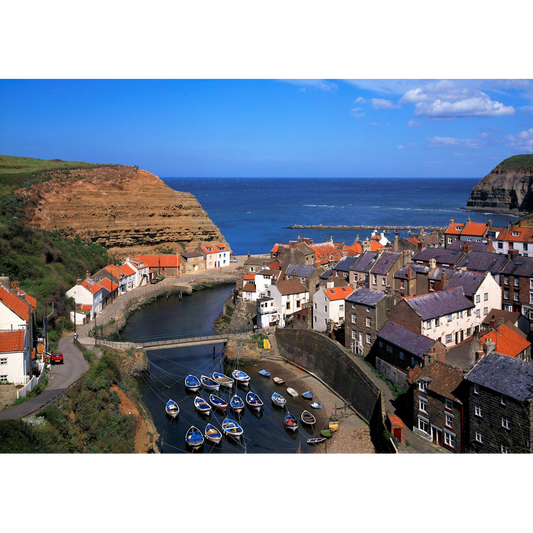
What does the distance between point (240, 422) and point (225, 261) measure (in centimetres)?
2982

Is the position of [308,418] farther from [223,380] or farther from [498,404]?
[498,404]

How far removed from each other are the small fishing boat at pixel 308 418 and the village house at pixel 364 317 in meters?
3.57

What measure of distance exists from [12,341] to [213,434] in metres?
6.83

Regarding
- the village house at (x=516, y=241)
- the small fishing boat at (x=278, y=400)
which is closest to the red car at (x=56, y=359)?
the small fishing boat at (x=278, y=400)

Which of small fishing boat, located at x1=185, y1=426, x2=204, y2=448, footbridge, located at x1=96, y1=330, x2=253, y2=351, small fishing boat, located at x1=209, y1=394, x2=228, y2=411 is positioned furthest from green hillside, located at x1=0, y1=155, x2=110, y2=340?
small fishing boat, located at x1=185, y1=426, x2=204, y2=448

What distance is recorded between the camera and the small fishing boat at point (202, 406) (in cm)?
1969

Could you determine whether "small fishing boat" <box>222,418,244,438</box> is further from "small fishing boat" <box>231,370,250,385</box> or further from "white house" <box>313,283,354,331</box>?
"white house" <box>313,283,354,331</box>

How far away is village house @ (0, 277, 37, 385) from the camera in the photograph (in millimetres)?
15375

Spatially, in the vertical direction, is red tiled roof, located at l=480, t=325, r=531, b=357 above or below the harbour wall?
above

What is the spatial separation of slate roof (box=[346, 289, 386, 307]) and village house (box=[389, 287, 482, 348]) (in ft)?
2.63

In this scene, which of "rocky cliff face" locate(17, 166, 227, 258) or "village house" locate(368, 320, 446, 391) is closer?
"village house" locate(368, 320, 446, 391)

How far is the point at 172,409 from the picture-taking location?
19.4m

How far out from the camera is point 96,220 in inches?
1783
